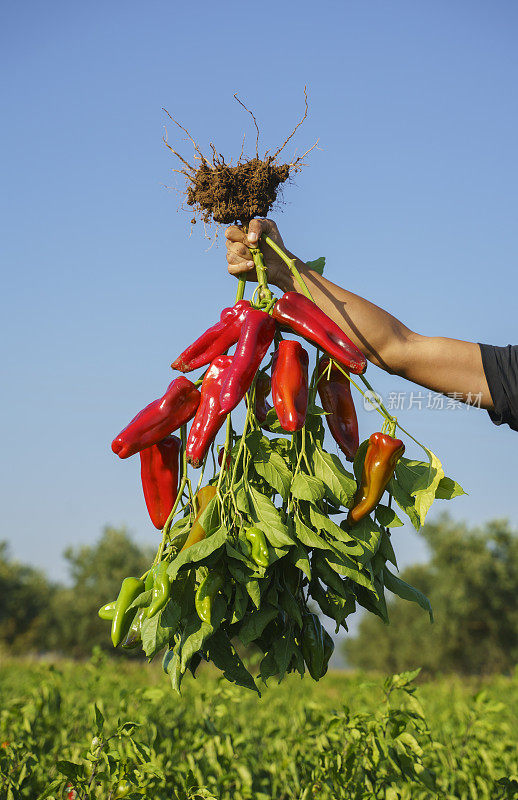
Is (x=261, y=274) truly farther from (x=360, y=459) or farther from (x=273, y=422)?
(x=360, y=459)

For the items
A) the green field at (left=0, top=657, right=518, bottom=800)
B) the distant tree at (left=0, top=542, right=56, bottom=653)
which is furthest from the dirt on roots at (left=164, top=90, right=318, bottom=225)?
the distant tree at (left=0, top=542, right=56, bottom=653)

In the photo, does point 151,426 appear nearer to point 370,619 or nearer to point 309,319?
point 309,319

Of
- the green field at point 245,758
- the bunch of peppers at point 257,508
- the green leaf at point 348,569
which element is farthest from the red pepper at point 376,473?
the green field at point 245,758

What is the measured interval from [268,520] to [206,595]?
8.1 inches

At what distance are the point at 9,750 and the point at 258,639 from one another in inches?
54.4

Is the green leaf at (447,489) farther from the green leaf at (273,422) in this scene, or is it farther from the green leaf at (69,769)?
the green leaf at (69,769)

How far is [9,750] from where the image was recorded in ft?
7.88

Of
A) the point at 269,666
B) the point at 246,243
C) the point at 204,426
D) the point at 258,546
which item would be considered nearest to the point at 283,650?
the point at 269,666

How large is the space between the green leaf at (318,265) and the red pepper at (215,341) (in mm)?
424

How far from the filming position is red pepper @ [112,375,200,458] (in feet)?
5.67

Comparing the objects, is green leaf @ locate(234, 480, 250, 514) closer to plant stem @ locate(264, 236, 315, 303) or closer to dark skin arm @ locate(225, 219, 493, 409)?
plant stem @ locate(264, 236, 315, 303)

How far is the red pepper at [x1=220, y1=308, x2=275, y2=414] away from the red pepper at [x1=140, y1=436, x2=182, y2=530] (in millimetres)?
297

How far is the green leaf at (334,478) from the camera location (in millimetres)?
1532

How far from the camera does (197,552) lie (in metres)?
1.36
